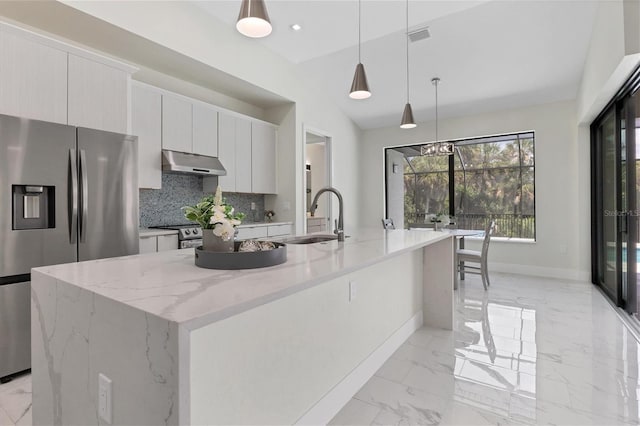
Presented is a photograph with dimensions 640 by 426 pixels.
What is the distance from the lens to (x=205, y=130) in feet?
13.1

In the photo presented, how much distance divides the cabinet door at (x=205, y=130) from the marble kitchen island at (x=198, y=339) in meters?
2.48

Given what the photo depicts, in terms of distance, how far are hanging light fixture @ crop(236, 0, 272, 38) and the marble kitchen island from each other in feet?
4.19

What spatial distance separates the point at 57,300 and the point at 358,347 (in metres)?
1.62

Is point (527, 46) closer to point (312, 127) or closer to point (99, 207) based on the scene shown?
point (312, 127)

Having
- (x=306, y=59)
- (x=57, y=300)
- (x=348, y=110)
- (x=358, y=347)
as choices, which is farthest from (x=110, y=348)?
(x=348, y=110)

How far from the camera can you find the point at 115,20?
282 centimetres

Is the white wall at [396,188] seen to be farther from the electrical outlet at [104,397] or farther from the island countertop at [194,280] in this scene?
the electrical outlet at [104,397]

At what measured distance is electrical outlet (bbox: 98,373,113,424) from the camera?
995mm

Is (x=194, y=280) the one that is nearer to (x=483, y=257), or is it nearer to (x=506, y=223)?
(x=483, y=257)

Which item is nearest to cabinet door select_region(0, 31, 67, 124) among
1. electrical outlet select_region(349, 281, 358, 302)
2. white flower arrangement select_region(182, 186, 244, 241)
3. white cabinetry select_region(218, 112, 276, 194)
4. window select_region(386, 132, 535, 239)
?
white cabinetry select_region(218, 112, 276, 194)

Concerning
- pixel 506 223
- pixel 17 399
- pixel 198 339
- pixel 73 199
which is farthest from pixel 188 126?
pixel 506 223

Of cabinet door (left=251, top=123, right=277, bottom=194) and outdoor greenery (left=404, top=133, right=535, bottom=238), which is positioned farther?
outdoor greenery (left=404, top=133, right=535, bottom=238)

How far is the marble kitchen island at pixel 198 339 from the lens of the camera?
867 millimetres

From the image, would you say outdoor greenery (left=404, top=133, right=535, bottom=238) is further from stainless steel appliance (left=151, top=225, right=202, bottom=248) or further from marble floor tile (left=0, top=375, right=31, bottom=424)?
marble floor tile (left=0, top=375, right=31, bottom=424)
